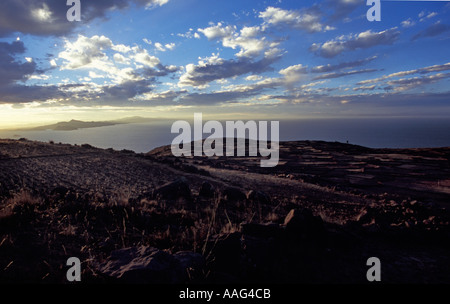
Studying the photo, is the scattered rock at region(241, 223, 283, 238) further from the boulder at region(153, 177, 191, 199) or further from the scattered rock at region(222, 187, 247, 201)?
the scattered rock at region(222, 187, 247, 201)

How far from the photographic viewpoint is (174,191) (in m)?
9.62

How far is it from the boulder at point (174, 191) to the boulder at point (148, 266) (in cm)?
562

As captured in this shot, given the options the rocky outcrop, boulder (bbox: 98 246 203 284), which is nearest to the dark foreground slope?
boulder (bbox: 98 246 203 284)

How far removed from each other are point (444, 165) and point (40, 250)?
4134cm

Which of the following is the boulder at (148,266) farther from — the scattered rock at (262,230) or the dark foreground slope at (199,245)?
the scattered rock at (262,230)

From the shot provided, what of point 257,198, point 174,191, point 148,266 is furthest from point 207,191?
point 148,266

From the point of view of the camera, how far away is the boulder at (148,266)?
123 inches

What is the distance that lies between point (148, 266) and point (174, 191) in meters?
6.51

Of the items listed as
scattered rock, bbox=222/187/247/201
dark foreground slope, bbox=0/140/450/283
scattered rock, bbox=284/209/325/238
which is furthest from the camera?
scattered rock, bbox=222/187/247/201

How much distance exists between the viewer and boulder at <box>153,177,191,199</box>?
944 centimetres

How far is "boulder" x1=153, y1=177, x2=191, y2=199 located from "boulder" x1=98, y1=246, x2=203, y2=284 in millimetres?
5619

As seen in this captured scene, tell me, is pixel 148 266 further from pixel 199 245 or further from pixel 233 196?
pixel 233 196
